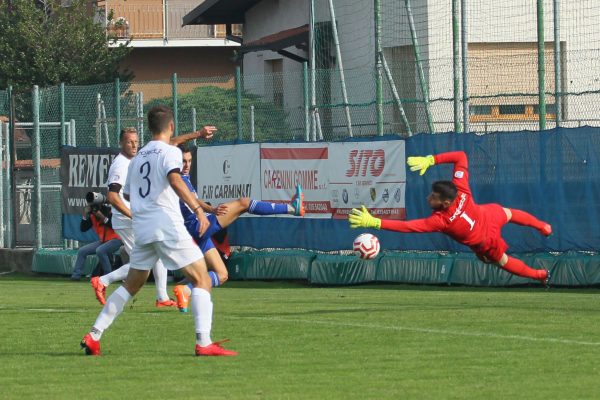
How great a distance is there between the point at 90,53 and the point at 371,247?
30138mm

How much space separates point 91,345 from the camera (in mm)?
10906

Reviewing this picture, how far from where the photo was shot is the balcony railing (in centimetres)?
4988

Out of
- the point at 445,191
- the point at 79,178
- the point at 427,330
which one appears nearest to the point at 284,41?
the point at 79,178

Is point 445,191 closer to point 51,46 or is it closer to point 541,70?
point 541,70

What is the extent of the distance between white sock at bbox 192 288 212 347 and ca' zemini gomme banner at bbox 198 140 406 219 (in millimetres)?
9551

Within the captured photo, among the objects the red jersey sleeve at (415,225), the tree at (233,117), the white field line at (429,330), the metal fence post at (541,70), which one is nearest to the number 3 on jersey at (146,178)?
the white field line at (429,330)

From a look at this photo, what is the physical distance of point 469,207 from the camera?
15086 mm

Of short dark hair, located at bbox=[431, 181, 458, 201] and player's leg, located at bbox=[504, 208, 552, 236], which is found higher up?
short dark hair, located at bbox=[431, 181, 458, 201]

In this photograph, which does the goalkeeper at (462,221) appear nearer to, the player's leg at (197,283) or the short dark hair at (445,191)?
the short dark hair at (445,191)

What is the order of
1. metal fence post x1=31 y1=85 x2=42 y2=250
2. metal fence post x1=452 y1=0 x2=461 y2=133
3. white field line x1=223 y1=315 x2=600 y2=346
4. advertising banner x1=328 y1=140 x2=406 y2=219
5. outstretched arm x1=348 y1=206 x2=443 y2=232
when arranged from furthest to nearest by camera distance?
metal fence post x1=31 y1=85 x2=42 y2=250, metal fence post x1=452 y1=0 x2=461 y2=133, advertising banner x1=328 y1=140 x2=406 y2=219, outstretched arm x1=348 y1=206 x2=443 y2=232, white field line x1=223 y1=315 x2=600 y2=346

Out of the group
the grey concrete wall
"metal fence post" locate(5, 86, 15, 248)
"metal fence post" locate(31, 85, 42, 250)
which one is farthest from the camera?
"metal fence post" locate(5, 86, 15, 248)

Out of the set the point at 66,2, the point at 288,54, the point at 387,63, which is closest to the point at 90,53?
the point at 66,2

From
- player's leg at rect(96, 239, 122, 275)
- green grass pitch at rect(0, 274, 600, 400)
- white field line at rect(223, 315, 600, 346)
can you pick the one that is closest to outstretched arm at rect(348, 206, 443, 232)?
green grass pitch at rect(0, 274, 600, 400)

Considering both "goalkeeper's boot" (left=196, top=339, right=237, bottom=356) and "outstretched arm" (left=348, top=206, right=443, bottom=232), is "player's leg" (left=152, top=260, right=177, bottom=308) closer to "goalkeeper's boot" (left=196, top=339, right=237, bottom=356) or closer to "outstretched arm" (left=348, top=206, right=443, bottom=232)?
"outstretched arm" (left=348, top=206, right=443, bottom=232)
